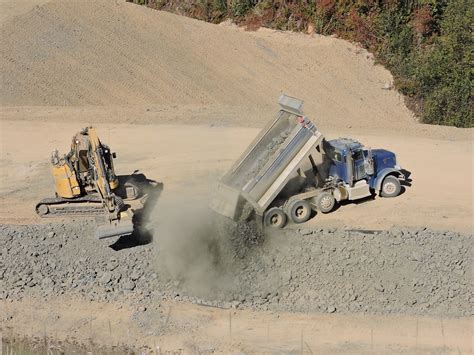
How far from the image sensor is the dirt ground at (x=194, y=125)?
14.3m

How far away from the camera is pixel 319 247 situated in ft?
53.5

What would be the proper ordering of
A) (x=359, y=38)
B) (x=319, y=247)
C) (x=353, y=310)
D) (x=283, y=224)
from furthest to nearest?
1. (x=359, y=38)
2. (x=283, y=224)
3. (x=319, y=247)
4. (x=353, y=310)

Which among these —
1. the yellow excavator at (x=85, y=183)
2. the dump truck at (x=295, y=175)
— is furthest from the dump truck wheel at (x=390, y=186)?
the yellow excavator at (x=85, y=183)

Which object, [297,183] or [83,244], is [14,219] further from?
[297,183]

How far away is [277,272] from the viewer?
15.7 meters

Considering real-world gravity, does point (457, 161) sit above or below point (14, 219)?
above

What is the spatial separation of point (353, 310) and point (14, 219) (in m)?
9.46

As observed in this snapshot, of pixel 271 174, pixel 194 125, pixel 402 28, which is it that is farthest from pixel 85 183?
pixel 402 28

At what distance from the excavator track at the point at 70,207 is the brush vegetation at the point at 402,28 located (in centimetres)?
1833

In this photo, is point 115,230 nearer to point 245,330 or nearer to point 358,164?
point 245,330

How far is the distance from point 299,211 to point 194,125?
960 cm

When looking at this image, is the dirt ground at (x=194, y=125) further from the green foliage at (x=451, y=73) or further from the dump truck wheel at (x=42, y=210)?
the green foliage at (x=451, y=73)

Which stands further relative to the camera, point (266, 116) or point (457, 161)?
point (266, 116)

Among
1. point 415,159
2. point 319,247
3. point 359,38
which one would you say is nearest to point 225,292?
point 319,247
